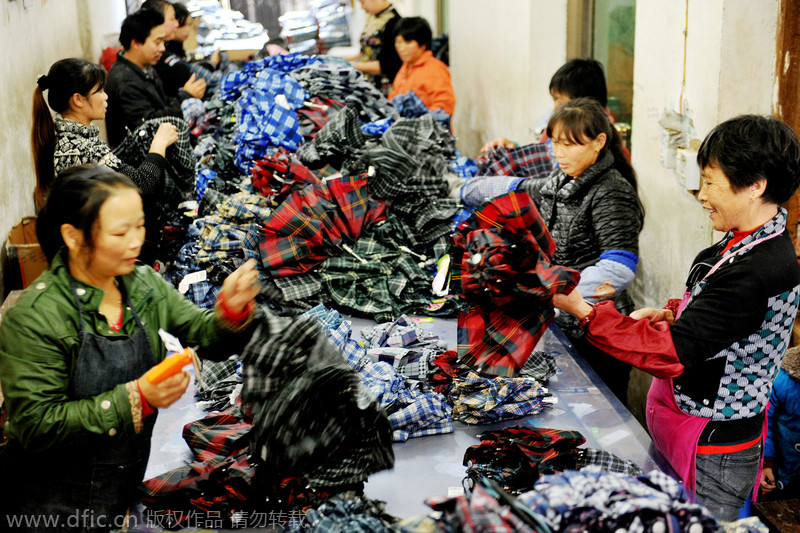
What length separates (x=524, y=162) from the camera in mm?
4668

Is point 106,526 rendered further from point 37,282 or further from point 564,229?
point 564,229

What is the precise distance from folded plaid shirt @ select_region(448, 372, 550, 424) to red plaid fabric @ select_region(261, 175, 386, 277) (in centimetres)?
126

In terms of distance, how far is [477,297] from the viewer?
2.32 metres

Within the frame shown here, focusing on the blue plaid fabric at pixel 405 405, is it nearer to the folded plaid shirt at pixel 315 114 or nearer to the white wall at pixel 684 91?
the white wall at pixel 684 91

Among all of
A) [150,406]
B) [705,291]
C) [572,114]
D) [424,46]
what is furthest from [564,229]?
[424,46]

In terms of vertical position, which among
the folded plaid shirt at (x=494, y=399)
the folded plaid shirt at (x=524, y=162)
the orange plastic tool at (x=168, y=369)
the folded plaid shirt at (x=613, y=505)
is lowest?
the folded plaid shirt at (x=494, y=399)

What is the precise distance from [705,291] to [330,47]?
36.0 ft

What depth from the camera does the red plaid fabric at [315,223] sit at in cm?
389

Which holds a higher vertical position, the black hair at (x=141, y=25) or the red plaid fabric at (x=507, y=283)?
the black hair at (x=141, y=25)

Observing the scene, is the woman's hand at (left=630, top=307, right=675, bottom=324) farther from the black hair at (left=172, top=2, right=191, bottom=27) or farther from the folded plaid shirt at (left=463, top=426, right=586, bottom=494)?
the black hair at (left=172, top=2, right=191, bottom=27)

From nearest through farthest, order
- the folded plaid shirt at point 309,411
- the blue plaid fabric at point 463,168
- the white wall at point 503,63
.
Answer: the folded plaid shirt at point 309,411, the blue plaid fabric at point 463,168, the white wall at point 503,63

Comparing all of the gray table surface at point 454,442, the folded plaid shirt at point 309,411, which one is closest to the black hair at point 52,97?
the gray table surface at point 454,442

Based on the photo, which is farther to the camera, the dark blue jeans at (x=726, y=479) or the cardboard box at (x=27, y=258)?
the cardboard box at (x=27, y=258)

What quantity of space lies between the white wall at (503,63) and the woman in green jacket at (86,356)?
189 inches
